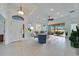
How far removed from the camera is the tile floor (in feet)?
13.3

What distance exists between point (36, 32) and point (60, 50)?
2.49ft

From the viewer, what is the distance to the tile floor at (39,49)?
406cm

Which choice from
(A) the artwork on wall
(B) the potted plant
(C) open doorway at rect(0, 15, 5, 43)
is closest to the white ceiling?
(A) the artwork on wall

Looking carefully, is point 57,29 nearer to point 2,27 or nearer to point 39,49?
point 39,49

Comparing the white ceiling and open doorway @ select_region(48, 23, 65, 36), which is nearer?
the white ceiling

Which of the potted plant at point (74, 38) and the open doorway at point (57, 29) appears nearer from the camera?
the potted plant at point (74, 38)

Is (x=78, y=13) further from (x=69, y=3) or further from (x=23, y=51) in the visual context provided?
(x=23, y=51)

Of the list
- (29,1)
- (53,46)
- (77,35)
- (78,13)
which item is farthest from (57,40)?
(29,1)

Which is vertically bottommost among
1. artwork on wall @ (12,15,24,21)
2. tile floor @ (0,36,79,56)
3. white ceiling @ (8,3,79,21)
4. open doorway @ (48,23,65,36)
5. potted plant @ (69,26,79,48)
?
tile floor @ (0,36,79,56)

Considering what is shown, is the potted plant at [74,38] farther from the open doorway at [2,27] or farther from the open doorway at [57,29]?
the open doorway at [2,27]

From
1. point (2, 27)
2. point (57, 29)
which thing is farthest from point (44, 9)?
point (2, 27)

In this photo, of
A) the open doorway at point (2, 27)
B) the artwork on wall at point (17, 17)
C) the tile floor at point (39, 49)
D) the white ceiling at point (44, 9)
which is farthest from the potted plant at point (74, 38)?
the open doorway at point (2, 27)

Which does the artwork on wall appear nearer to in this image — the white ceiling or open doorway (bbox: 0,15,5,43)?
the white ceiling

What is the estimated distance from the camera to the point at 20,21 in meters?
4.15
